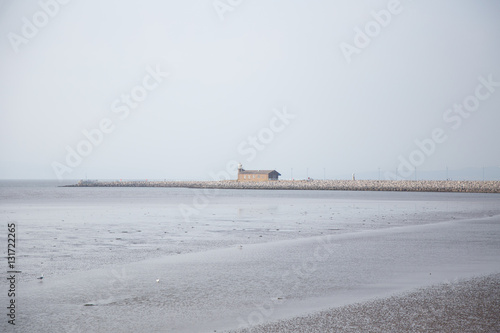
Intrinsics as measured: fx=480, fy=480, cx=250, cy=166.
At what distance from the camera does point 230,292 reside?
947cm

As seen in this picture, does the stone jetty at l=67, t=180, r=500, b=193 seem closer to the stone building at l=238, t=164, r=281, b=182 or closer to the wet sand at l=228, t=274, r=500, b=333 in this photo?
the stone building at l=238, t=164, r=281, b=182

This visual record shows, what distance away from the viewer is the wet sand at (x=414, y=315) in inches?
278

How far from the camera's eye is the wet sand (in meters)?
7.06

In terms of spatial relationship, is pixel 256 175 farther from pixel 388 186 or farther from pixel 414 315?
pixel 414 315

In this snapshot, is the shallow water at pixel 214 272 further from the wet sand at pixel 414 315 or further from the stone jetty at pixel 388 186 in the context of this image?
the stone jetty at pixel 388 186

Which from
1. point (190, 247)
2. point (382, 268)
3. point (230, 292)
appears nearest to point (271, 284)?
point (230, 292)

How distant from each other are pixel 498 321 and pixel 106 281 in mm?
7593

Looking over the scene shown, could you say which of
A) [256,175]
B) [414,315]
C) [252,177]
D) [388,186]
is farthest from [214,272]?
[252,177]

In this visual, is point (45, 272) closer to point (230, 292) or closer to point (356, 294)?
point (230, 292)

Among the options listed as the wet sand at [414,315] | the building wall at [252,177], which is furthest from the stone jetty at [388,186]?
the wet sand at [414,315]

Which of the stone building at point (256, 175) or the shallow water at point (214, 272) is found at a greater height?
the stone building at point (256, 175)

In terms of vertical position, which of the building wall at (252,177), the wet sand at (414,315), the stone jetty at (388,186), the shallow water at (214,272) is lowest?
the wet sand at (414,315)

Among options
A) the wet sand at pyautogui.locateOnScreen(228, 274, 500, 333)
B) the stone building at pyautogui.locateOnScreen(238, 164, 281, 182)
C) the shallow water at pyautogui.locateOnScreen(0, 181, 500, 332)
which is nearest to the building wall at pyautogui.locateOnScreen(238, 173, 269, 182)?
the stone building at pyautogui.locateOnScreen(238, 164, 281, 182)

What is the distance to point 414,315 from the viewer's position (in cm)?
769
